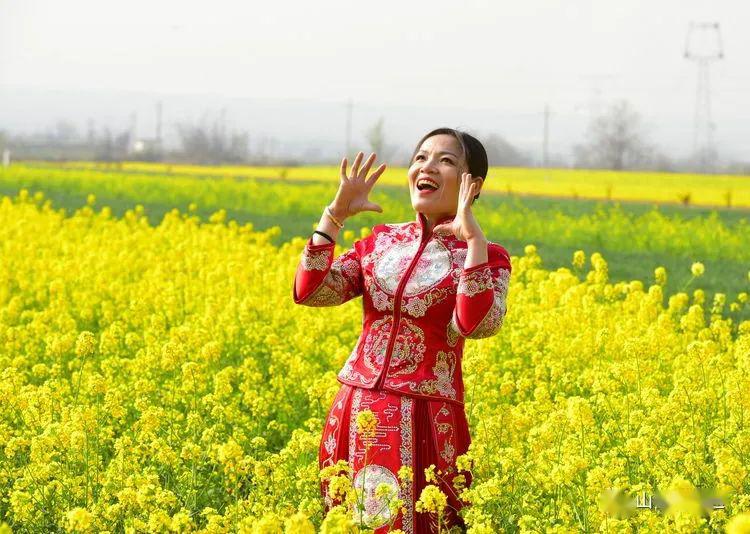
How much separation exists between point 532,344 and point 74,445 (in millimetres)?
3033

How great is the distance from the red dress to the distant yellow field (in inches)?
1379

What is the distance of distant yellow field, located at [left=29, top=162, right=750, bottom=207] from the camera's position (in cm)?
4075

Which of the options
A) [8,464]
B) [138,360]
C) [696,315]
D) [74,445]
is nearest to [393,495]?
[74,445]

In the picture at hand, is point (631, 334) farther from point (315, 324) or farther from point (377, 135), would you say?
point (377, 135)

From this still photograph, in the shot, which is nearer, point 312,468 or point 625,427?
point 312,468

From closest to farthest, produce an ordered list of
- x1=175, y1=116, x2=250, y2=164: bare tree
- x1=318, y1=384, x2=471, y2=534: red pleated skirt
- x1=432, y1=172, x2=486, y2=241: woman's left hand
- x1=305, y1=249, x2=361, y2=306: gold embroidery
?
x1=432, y1=172, x2=486, y2=241: woman's left hand < x1=318, y1=384, x2=471, y2=534: red pleated skirt < x1=305, y1=249, x2=361, y2=306: gold embroidery < x1=175, y1=116, x2=250, y2=164: bare tree

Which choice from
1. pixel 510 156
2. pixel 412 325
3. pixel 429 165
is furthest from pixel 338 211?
pixel 510 156

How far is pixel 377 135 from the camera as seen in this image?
90375mm

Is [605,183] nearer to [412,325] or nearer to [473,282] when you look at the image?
[412,325]

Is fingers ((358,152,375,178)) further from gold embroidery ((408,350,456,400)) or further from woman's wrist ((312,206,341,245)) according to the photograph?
gold embroidery ((408,350,456,400))

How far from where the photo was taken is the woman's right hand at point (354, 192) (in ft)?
13.2

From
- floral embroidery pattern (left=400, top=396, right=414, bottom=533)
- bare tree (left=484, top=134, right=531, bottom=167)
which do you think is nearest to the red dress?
floral embroidery pattern (left=400, top=396, right=414, bottom=533)

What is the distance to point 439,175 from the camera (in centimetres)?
399

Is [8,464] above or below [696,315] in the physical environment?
below
